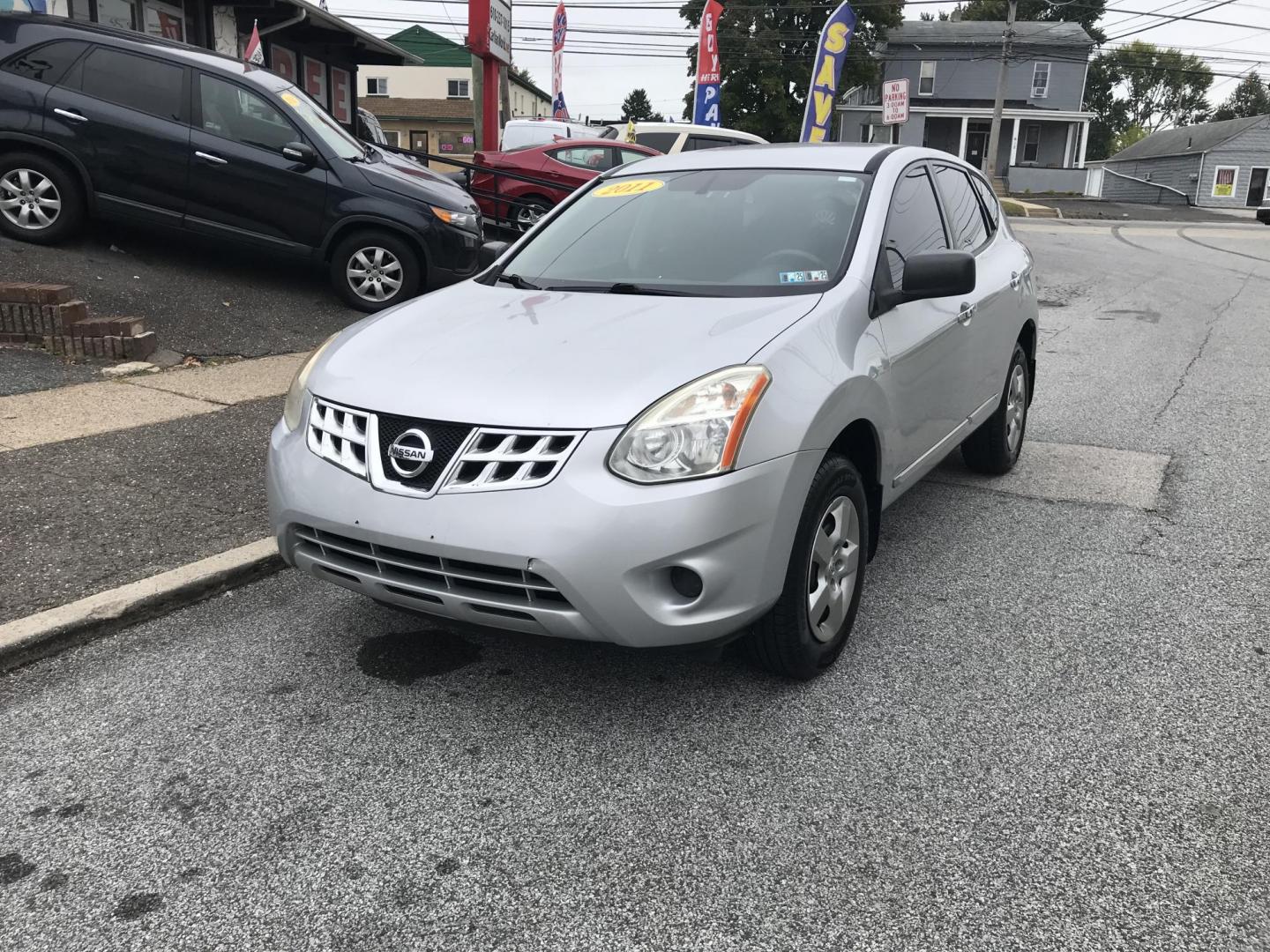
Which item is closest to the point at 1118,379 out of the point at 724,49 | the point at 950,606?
the point at 950,606

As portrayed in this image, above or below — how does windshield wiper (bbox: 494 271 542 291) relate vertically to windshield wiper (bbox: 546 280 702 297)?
below

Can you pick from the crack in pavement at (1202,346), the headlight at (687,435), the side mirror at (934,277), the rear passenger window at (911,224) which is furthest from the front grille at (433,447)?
the crack in pavement at (1202,346)

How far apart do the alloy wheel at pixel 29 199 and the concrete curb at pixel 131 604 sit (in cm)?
609

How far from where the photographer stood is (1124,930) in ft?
7.47

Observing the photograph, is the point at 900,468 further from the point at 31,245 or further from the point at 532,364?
the point at 31,245

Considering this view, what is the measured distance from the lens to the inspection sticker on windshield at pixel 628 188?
4.47 m

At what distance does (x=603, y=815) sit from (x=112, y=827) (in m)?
1.24

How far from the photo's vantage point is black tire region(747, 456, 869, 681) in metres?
3.09

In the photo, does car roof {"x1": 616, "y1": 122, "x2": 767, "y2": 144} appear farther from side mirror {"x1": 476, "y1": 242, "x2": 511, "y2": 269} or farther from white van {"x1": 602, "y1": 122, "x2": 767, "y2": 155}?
side mirror {"x1": 476, "y1": 242, "x2": 511, "y2": 269}

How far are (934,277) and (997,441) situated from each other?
7.20 feet

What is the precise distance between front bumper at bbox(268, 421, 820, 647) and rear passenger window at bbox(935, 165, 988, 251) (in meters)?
2.37

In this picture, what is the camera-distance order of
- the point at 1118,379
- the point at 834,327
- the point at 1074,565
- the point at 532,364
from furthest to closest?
1. the point at 1118,379
2. the point at 1074,565
3. the point at 834,327
4. the point at 532,364

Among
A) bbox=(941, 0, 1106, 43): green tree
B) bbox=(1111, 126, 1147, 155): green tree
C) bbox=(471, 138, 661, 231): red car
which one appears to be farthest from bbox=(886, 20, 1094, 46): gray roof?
bbox=(471, 138, 661, 231): red car

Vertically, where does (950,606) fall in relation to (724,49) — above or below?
below
